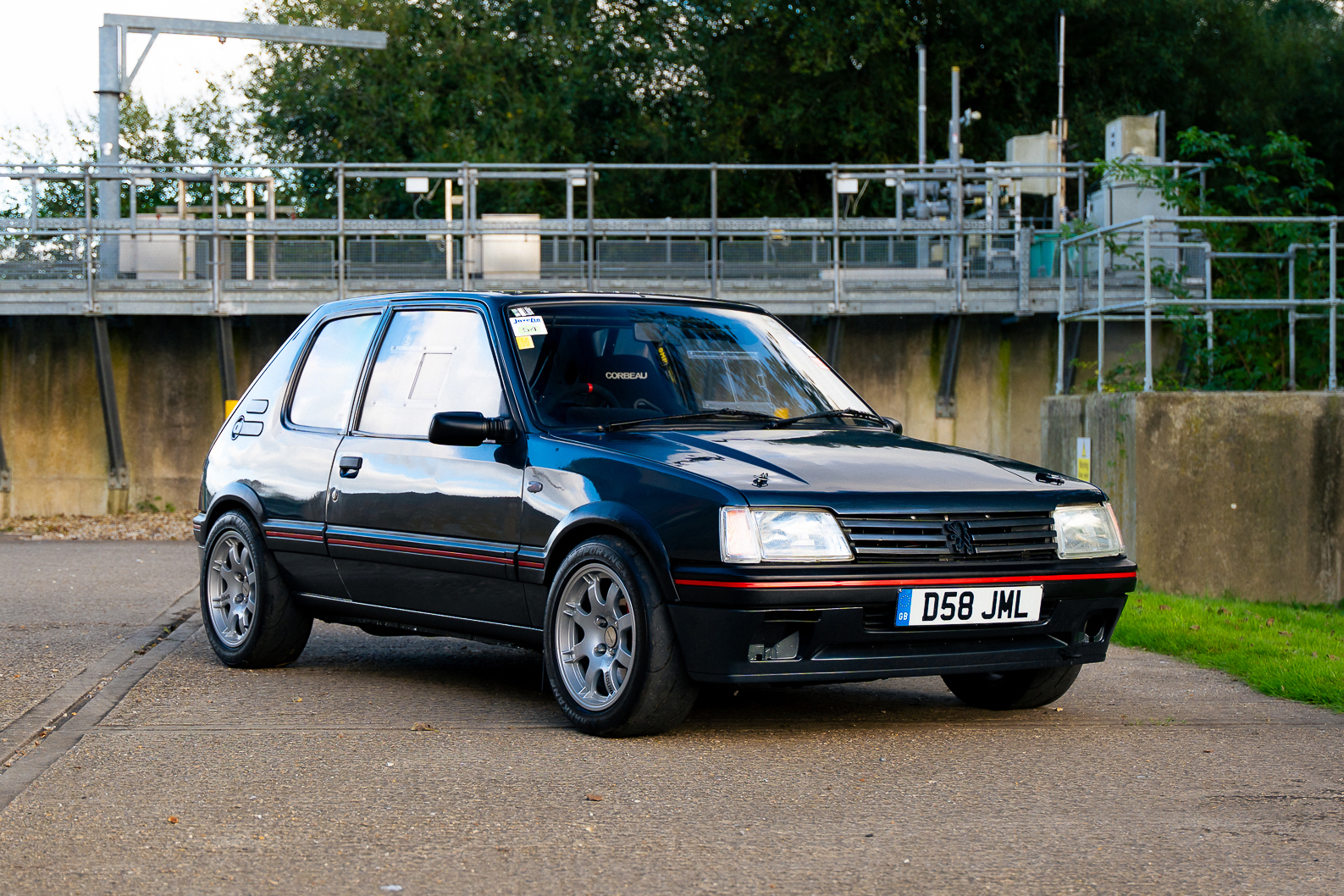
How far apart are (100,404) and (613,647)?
57.7 feet

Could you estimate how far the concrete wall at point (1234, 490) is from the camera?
13.2 metres

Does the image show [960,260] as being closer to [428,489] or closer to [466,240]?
[466,240]

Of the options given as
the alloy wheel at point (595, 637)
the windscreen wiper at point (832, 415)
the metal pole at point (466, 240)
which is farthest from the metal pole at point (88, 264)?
the alloy wheel at point (595, 637)

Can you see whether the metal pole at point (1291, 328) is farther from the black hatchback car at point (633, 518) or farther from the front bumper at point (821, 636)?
the front bumper at point (821, 636)

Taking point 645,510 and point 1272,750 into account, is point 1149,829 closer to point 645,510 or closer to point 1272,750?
point 1272,750

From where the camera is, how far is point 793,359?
7.32 m

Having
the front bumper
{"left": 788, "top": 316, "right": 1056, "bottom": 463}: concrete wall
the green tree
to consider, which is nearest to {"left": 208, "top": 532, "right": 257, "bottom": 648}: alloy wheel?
the front bumper

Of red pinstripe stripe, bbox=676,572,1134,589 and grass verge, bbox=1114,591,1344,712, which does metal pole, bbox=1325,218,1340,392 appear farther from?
red pinstripe stripe, bbox=676,572,1134,589

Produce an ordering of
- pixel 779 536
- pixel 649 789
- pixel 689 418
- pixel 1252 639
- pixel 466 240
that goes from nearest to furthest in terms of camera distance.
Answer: pixel 649 789 → pixel 779 536 → pixel 689 418 → pixel 1252 639 → pixel 466 240

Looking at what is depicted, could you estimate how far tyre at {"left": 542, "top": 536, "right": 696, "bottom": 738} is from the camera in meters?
5.69

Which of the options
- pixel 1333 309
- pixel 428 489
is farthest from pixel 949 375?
pixel 428 489

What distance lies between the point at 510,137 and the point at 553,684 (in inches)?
1282

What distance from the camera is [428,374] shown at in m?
7.16

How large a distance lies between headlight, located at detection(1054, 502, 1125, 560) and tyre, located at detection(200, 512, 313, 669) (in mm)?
3543
